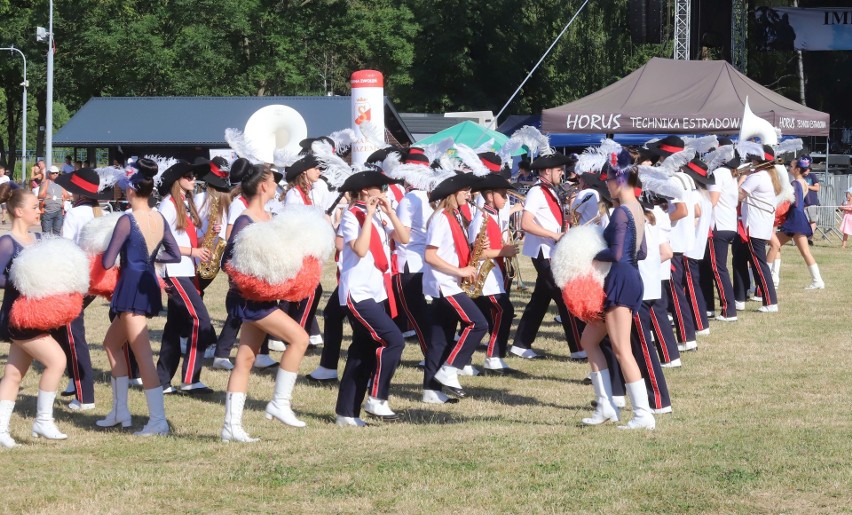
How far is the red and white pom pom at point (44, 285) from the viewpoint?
7207 millimetres

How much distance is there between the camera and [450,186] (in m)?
8.66

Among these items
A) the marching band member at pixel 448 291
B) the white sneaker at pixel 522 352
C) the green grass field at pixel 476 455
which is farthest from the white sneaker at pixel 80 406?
the white sneaker at pixel 522 352

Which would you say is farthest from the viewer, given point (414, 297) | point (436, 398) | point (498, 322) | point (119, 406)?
point (498, 322)

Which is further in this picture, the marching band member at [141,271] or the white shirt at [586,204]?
the white shirt at [586,204]

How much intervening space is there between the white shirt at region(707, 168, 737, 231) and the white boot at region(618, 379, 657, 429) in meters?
5.80

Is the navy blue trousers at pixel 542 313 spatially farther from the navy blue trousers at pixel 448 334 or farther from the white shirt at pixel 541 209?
the navy blue trousers at pixel 448 334

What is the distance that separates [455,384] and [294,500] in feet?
10.5

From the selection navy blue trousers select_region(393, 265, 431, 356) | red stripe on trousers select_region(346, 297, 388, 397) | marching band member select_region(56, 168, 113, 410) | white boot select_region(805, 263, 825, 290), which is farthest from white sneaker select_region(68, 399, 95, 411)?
white boot select_region(805, 263, 825, 290)

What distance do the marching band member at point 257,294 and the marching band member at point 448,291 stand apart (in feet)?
4.85

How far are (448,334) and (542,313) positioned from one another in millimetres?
2015

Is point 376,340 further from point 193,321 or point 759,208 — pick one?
point 759,208

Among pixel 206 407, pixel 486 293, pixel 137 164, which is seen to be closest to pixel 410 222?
pixel 486 293

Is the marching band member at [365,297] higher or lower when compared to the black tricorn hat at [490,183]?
lower

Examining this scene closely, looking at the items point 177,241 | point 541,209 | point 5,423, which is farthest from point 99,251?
point 541,209
